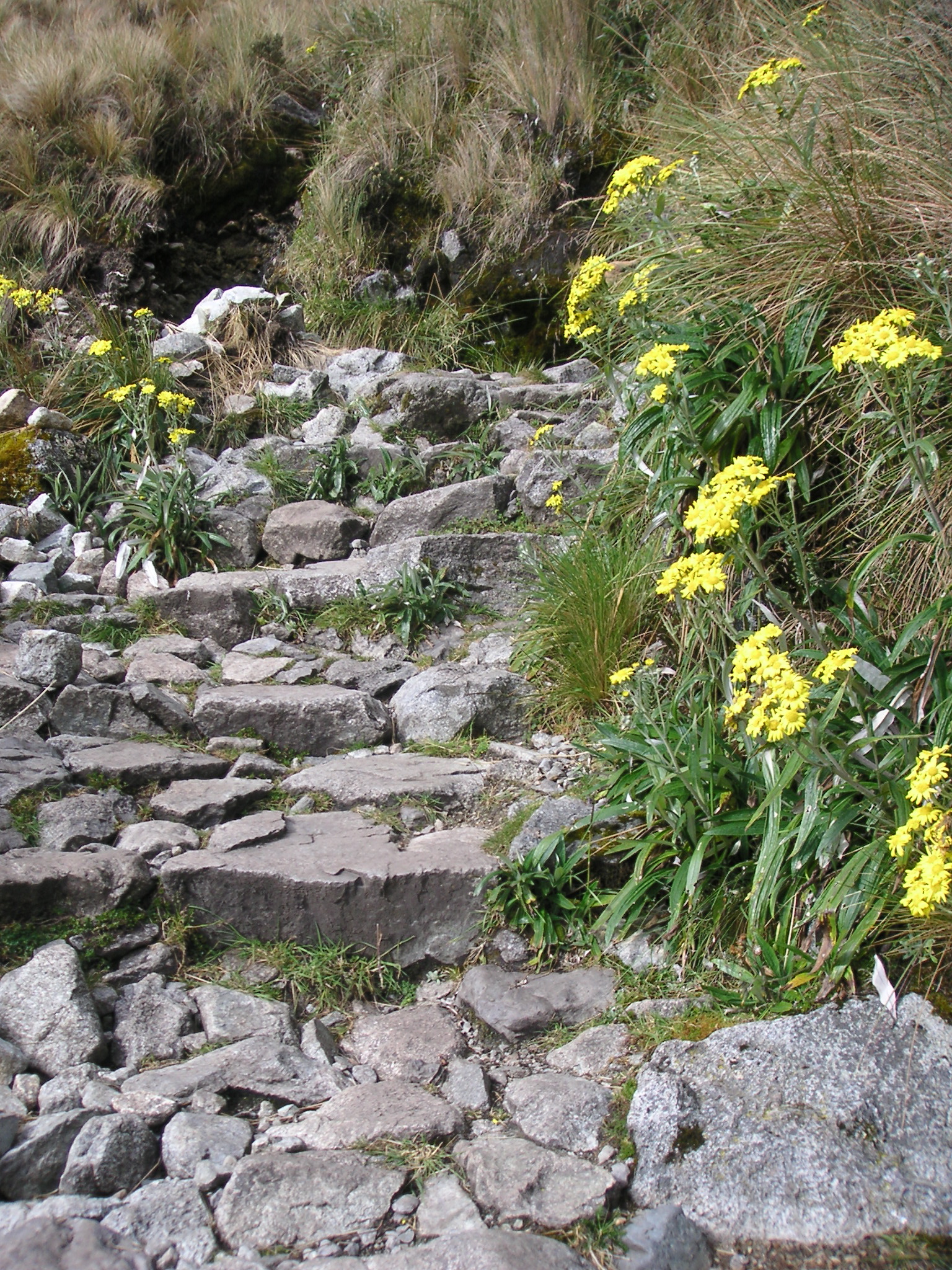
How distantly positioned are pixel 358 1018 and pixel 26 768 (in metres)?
1.42

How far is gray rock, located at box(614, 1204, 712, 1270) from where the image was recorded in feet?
5.62

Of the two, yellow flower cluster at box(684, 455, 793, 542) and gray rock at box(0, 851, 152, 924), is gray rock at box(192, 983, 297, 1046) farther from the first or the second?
yellow flower cluster at box(684, 455, 793, 542)

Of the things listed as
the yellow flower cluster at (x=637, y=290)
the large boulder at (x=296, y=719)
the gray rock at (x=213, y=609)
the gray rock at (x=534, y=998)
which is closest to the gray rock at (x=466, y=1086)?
the gray rock at (x=534, y=998)

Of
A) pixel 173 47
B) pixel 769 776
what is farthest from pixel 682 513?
pixel 173 47

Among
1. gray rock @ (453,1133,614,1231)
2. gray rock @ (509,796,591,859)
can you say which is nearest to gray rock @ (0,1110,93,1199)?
gray rock @ (453,1133,614,1231)

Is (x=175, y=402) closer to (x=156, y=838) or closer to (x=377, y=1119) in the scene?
(x=156, y=838)

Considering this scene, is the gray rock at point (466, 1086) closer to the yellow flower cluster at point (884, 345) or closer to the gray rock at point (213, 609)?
the yellow flower cluster at point (884, 345)

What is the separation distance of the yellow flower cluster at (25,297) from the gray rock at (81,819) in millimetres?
3562

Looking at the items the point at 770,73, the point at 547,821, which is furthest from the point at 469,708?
the point at 770,73

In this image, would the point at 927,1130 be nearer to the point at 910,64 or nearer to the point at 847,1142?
the point at 847,1142

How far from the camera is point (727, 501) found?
207 cm

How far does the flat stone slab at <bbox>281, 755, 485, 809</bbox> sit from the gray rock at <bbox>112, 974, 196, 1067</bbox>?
0.91 meters

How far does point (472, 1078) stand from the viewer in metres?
2.26

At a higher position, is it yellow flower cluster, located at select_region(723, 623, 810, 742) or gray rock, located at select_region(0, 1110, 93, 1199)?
yellow flower cluster, located at select_region(723, 623, 810, 742)
